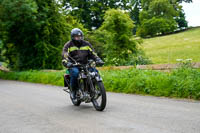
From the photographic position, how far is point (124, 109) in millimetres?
6758

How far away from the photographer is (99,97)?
6.64 metres

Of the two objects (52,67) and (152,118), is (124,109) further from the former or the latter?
(52,67)

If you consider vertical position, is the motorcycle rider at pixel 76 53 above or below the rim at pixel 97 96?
above

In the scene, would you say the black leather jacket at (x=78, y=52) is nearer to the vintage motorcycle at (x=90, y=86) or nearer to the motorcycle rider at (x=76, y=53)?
the motorcycle rider at (x=76, y=53)

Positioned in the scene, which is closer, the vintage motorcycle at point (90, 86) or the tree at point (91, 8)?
the vintage motorcycle at point (90, 86)

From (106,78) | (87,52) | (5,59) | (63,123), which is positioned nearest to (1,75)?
(5,59)

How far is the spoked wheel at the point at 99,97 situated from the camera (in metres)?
6.35

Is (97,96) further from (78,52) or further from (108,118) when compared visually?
(78,52)

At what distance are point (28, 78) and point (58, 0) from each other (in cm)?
684

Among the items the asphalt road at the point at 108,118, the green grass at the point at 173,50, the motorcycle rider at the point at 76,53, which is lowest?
A: the asphalt road at the point at 108,118

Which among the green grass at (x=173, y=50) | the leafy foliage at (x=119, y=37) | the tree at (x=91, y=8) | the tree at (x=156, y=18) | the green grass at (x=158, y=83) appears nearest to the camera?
the green grass at (x=158, y=83)

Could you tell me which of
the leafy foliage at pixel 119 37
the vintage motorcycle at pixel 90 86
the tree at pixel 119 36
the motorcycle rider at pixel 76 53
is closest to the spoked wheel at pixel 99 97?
the vintage motorcycle at pixel 90 86

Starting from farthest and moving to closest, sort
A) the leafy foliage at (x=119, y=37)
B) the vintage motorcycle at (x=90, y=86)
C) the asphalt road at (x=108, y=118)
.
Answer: the leafy foliage at (x=119, y=37) → the vintage motorcycle at (x=90, y=86) → the asphalt road at (x=108, y=118)

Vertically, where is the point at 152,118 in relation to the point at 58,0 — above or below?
below
